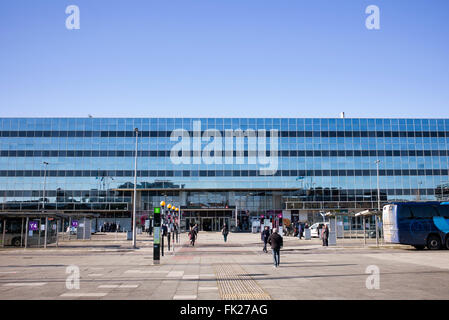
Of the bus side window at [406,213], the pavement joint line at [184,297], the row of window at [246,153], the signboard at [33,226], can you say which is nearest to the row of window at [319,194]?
the row of window at [246,153]

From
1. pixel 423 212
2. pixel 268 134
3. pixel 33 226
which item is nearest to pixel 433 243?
pixel 423 212

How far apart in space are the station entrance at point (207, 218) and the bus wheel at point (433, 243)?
5127 centimetres

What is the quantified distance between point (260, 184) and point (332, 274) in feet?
195

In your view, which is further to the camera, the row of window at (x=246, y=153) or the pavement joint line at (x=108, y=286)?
the row of window at (x=246, y=153)

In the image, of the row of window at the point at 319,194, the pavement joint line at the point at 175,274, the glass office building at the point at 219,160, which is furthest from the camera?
the glass office building at the point at 219,160

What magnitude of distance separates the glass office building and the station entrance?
19.5 feet

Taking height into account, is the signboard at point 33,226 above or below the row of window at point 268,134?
below

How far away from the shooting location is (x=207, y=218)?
8112 cm

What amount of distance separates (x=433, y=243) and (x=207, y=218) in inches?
2127

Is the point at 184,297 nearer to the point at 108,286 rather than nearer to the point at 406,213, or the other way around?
the point at 108,286

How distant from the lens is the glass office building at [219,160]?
247 feet

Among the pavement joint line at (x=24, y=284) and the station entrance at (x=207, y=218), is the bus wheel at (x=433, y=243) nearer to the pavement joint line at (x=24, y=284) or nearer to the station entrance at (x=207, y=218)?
the pavement joint line at (x=24, y=284)
